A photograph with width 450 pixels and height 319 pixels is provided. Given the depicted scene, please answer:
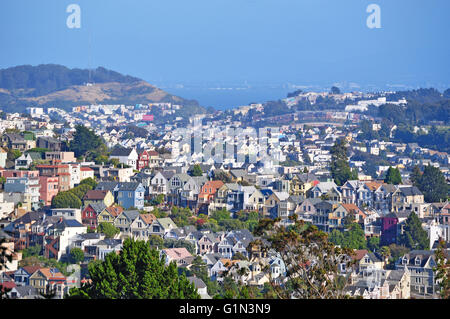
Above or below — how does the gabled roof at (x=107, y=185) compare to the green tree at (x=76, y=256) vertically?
above

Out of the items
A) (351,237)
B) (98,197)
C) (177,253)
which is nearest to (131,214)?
(98,197)

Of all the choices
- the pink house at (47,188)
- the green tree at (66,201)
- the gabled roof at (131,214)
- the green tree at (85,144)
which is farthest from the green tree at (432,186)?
the pink house at (47,188)

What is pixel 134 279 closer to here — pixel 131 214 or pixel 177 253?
pixel 177 253

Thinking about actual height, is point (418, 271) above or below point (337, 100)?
below

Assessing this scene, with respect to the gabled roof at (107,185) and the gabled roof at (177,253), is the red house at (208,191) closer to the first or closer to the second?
the gabled roof at (107,185)

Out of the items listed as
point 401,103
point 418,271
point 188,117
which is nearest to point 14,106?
point 188,117
